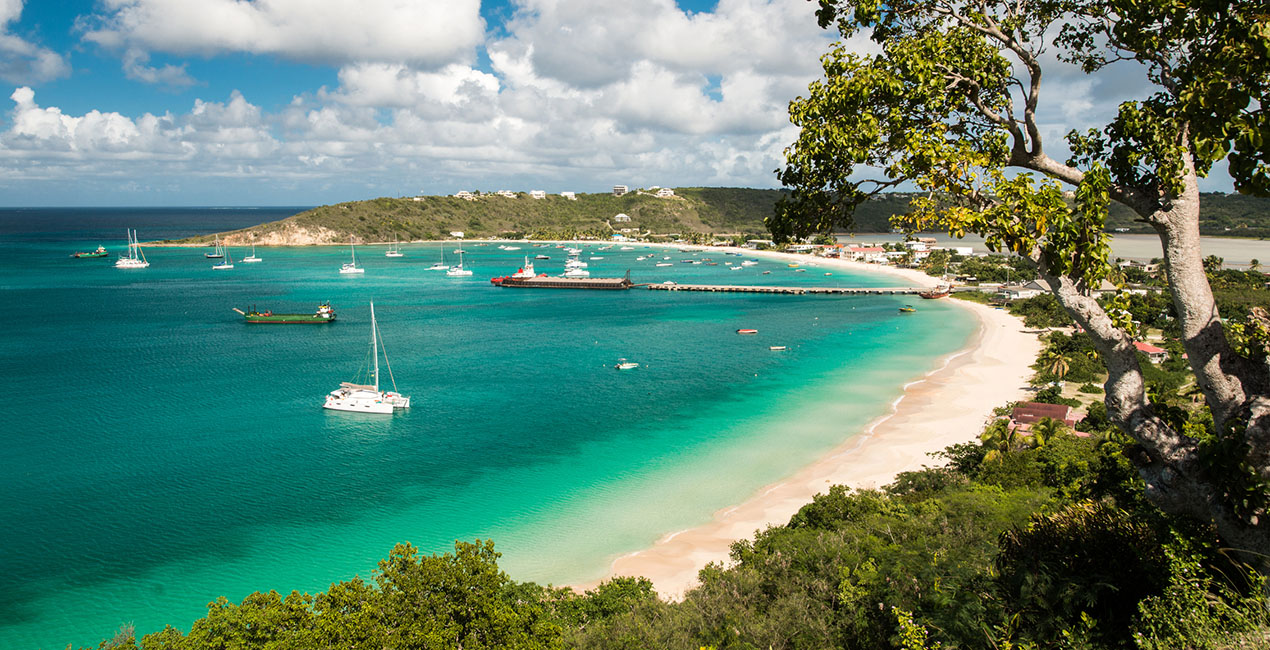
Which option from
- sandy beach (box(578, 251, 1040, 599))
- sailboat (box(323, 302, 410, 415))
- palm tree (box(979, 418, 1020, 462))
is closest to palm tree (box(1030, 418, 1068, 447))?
palm tree (box(979, 418, 1020, 462))

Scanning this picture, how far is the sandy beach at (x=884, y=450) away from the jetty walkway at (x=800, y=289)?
40.4 m

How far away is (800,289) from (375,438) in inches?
3134

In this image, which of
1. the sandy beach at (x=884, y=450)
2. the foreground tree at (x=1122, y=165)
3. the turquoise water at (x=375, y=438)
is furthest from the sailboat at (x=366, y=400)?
the foreground tree at (x=1122, y=165)

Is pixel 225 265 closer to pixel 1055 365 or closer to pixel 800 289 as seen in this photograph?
pixel 800 289

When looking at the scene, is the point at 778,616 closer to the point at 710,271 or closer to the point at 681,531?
the point at 681,531

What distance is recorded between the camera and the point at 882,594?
13742mm

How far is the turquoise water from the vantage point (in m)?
26.4

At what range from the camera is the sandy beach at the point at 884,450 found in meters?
25.4

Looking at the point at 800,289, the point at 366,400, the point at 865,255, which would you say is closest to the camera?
the point at 366,400

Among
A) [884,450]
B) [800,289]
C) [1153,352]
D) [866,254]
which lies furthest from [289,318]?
[866,254]

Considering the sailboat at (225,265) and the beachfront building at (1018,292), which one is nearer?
the beachfront building at (1018,292)

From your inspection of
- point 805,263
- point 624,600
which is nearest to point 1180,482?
point 624,600

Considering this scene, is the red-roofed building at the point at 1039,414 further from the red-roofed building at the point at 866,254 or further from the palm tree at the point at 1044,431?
the red-roofed building at the point at 866,254

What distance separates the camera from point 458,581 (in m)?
13.8
